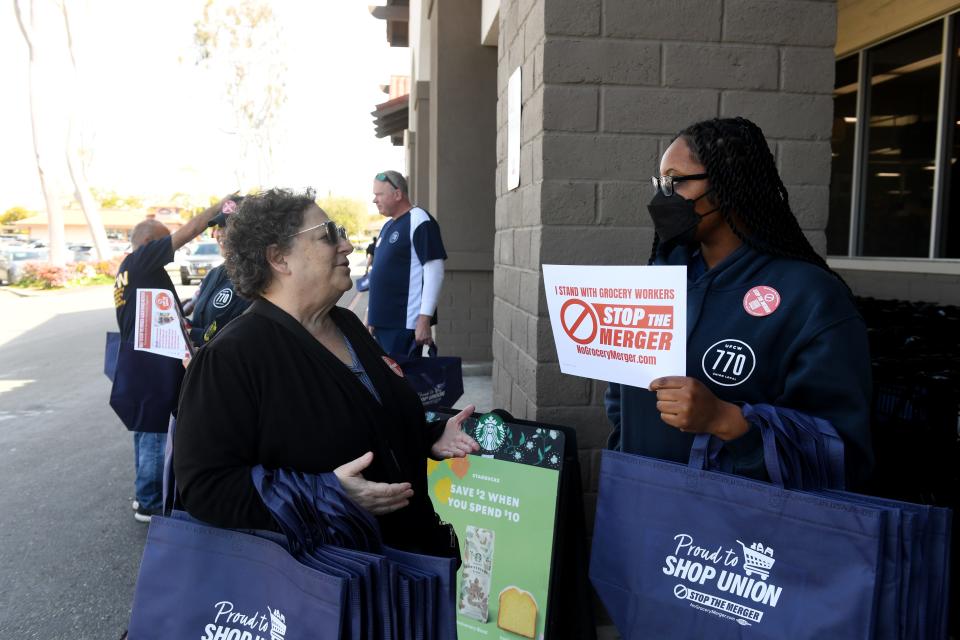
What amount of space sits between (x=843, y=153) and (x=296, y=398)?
28.1ft

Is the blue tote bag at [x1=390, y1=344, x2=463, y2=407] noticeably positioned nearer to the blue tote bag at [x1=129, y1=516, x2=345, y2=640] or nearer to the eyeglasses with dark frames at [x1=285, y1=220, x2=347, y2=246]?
the eyeglasses with dark frames at [x1=285, y1=220, x2=347, y2=246]

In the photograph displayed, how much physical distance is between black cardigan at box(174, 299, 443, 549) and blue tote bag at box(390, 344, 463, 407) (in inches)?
61.6

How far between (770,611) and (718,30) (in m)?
2.37

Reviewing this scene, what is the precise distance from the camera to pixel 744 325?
202cm

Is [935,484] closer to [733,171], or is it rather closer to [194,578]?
[733,171]

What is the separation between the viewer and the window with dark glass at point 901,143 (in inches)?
289

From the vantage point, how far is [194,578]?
1853 millimetres

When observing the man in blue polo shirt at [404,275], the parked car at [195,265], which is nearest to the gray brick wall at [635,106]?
the man in blue polo shirt at [404,275]

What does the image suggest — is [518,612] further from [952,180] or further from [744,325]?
[952,180]

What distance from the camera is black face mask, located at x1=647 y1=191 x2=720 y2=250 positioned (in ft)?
7.05

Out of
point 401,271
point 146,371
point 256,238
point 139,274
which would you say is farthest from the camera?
point 401,271

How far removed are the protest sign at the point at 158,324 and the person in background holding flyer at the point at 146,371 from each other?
204 millimetres

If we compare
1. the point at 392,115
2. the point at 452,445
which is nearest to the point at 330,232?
the point at 452,445

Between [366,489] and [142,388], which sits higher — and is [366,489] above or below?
above
